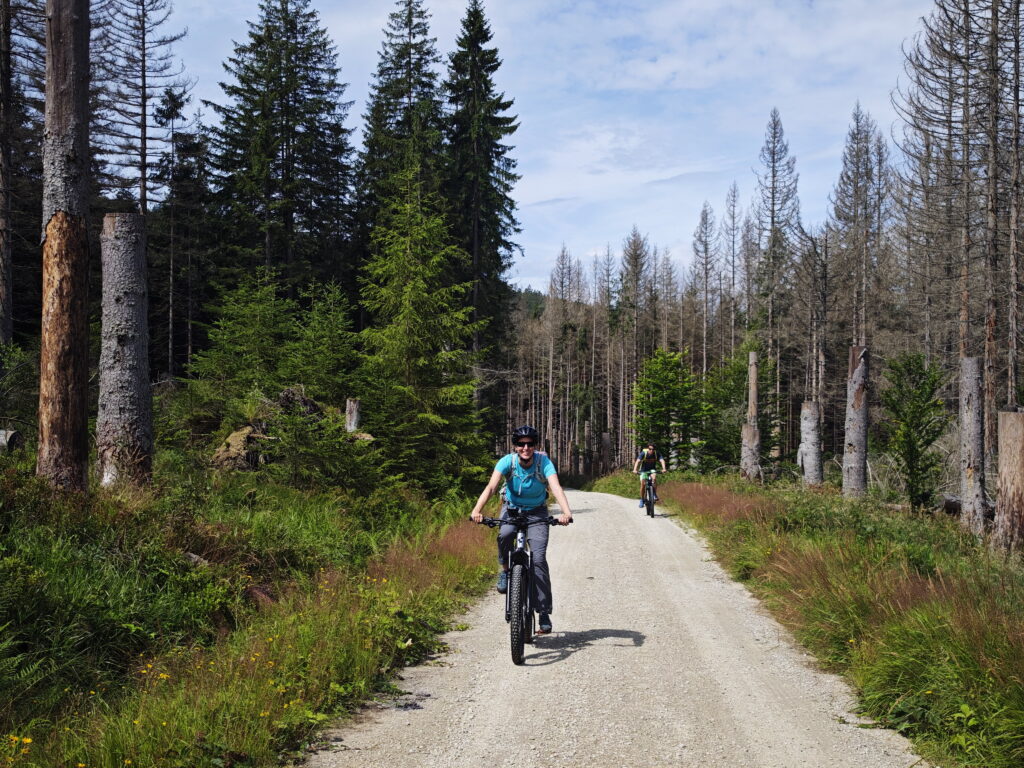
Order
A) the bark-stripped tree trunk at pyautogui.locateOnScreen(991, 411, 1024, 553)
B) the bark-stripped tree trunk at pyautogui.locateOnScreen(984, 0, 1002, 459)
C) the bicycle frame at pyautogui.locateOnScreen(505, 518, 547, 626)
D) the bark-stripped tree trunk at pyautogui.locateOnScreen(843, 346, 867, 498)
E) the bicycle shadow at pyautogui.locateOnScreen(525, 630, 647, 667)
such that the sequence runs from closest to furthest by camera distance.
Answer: the bicycle shadow at pyautogui.locateOnScreen(525, 630, 647, 667), the bicycle frame at pyautogui.locateOnScreen(505, 518, 547, 626), the bark-stripped tree trunk at pyautogui.locateOnScreen(991, 411, 1024, 553), the bark-stripped tree trunk at pyautogui.locateOnScreen(843, 346, 867, 498), the bark-stripped tree trunk at pyautogui.locateOnScreen(984, 0, 1002, 459)

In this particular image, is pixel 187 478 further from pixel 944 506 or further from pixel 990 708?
pixel 944 506

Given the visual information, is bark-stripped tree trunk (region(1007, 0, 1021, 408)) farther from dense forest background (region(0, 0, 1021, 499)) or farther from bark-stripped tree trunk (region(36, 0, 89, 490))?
bark-stripped tree trunk (region(36, 0, 89, 490))

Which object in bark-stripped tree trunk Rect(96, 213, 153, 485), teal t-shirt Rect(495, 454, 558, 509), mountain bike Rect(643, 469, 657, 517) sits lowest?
mountain bike Rect(643, 469, 657, 517)

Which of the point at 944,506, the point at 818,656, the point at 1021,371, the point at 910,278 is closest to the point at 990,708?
the point at 818,656

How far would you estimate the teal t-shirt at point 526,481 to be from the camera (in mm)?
6617

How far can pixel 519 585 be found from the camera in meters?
6.16

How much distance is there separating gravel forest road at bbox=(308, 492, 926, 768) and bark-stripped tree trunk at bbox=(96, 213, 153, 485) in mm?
5089

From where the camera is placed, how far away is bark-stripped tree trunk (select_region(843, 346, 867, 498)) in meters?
15.5

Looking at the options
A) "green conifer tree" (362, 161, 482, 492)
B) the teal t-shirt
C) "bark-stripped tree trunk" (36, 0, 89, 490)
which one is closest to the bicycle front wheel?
the teal t-shirt

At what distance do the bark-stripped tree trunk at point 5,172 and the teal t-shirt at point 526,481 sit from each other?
16691mm

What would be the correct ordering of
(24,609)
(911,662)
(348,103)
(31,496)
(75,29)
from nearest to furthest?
(911,662) → (24,609) → (31,496) → (75,29) → (348,103)

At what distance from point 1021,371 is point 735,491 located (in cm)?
1294

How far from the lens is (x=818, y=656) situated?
625 cm

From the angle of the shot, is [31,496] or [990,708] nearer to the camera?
[990,708]
